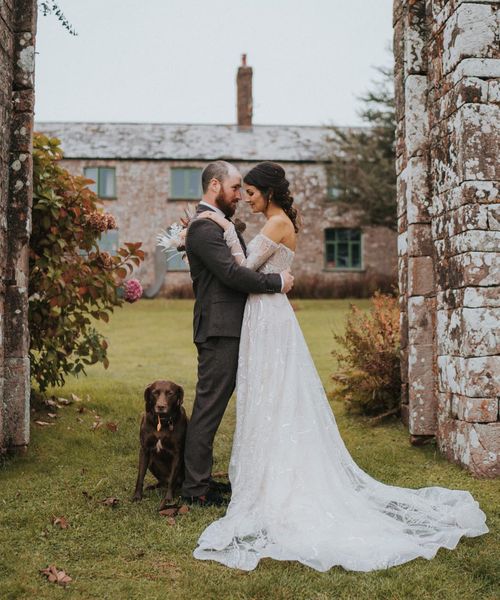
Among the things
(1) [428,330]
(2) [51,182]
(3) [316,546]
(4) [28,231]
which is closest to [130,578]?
(3) [316,546]

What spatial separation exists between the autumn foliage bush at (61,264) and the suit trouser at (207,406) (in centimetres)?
193

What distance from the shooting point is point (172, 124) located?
30.4m

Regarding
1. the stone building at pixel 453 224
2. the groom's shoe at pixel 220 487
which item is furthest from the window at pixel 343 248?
the groom's shoe at pixel 220 487

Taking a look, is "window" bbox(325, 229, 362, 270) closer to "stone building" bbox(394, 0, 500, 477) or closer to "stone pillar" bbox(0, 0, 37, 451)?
"stone building" bbox(394, 0, 500, 477)

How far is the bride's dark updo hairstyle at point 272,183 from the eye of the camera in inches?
194

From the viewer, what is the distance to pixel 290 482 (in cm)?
448

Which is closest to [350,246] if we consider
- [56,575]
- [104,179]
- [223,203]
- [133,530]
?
[104,179]

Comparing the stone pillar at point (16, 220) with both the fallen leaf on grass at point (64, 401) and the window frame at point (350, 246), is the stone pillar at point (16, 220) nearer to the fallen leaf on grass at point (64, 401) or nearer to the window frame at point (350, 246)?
the fallen leaf on grass at point (64, 401)

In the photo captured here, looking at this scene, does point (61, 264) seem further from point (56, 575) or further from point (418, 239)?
point (56, 575)

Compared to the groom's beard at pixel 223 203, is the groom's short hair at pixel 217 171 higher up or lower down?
higher up

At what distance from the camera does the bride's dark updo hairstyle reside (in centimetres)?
493

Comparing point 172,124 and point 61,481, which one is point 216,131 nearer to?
point 172,124

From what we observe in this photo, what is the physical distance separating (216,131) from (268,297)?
25632mm

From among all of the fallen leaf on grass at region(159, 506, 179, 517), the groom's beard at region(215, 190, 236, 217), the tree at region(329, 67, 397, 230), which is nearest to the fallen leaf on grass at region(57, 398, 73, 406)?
the fallen leaf on grass at region(159, 506, 179, 517)
